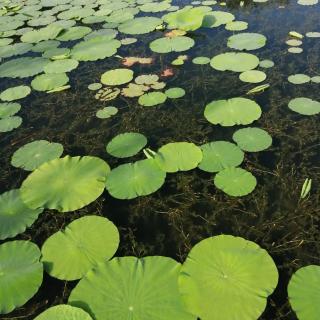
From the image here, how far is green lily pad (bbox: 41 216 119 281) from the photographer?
2434mm

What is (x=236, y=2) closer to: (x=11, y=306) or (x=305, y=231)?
(x=305, y=231)

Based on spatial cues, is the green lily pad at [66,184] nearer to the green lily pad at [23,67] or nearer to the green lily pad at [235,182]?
the green lily pad at [235,182]

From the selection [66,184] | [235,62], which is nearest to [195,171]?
[66,184]

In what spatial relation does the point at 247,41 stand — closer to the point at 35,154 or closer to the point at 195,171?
the point at 195,171

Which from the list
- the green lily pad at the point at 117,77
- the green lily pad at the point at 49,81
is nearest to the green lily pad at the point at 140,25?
the green lily pad at the point at 117,77

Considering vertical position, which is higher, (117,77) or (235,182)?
(117,77)

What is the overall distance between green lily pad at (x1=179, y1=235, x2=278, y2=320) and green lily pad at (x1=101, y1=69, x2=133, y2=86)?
2762 mm

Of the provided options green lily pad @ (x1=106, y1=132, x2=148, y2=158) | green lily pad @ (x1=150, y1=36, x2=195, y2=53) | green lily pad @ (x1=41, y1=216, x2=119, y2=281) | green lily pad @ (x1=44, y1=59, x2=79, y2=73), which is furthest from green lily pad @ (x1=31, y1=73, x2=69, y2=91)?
green lily pad @ (x1=41, y1=216, x2=119, y2=281)

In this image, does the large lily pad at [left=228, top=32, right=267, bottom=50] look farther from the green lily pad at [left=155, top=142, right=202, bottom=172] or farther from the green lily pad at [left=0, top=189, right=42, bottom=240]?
the green lily pad at [left=0, top=189, right=42, bottom=240]

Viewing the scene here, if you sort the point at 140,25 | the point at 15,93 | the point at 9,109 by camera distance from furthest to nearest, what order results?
the point at 140,25, the point at 15,93, the point at 9,109

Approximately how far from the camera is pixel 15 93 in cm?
458

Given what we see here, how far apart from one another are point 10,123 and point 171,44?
2.63m

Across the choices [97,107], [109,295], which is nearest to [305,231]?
[109,295]

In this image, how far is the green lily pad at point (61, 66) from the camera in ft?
16.2
